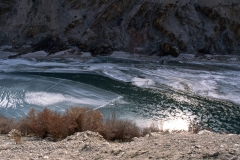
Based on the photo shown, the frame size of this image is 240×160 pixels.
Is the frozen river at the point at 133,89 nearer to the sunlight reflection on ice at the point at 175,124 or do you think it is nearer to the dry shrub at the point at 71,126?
the sunlight reflection on ice at the point at 175,124

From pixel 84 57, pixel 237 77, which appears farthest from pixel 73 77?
pixel 237 77

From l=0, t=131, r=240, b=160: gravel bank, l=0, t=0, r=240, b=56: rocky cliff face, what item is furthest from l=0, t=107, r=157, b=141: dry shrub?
l=0, t=0, r=240, b=56: rocky cliff face

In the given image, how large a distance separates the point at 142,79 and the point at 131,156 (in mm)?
14631

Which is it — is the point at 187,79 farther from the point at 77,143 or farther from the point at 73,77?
the point at 77,143

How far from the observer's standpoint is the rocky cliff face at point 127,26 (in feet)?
98.0

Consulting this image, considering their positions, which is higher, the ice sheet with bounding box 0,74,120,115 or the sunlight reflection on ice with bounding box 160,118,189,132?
the ice sheet with bounding box 0,74,120,115

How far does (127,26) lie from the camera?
3088cm

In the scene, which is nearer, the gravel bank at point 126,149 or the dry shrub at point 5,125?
the gravel bank at point 126,149

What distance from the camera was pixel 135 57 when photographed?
27.9 m

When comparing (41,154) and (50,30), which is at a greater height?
(50,30)

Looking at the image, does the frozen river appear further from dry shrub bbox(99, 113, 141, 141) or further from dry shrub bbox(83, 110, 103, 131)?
dry shrub bbox(83, 110, 103, 131)

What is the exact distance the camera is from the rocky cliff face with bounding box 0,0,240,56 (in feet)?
98.0

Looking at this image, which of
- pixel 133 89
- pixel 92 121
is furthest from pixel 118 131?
pixel 133 89

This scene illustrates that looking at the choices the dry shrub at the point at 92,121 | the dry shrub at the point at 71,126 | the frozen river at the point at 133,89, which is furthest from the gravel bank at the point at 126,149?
the frozen river at the point at 133,89
